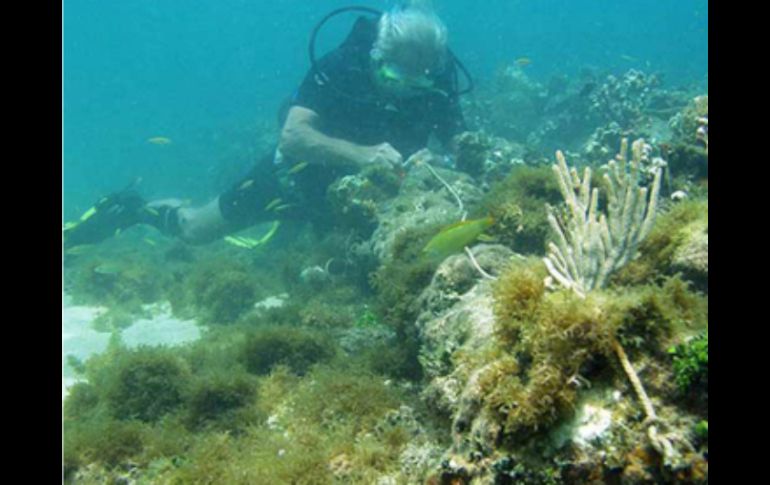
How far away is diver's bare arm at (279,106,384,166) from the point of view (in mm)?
10070

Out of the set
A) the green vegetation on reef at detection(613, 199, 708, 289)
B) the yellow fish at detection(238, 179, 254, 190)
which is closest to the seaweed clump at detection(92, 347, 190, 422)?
the green vegetation on reef at detection(613, 199, 708, 289)

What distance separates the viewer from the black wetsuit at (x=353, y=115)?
10000 millimetres

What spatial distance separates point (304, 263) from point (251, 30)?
159653 mm

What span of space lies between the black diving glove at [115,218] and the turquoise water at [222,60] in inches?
193

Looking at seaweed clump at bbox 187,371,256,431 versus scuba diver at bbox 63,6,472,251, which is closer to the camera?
seaweed clump at bbox 187,371,256,431

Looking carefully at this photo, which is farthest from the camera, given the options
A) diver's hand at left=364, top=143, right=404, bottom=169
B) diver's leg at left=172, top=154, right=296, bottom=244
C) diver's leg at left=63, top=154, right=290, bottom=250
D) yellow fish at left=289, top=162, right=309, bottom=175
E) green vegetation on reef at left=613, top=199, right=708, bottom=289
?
diver's leg at left=63, top=154, right=290, bottom=250

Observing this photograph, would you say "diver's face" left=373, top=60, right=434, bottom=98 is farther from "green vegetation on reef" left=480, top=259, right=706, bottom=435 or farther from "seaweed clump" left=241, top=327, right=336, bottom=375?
"green vegetation on reef" left=480, top=259, right=706, bottom=435

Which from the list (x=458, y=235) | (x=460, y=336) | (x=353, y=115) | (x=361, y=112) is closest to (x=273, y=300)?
(x=353, y=115)

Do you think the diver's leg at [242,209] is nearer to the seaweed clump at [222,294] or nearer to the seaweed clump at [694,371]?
the seaweed clump at [222,294]

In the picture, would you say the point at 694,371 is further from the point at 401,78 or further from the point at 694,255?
the point at 401,78

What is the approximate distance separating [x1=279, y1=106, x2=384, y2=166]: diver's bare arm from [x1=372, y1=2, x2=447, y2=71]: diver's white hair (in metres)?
2.08

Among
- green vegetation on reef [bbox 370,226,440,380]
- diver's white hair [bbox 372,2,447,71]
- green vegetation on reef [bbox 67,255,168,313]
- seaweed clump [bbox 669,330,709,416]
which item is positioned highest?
diver's white hair [bbox 372,2,447,71]

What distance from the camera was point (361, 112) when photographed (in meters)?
10.5
